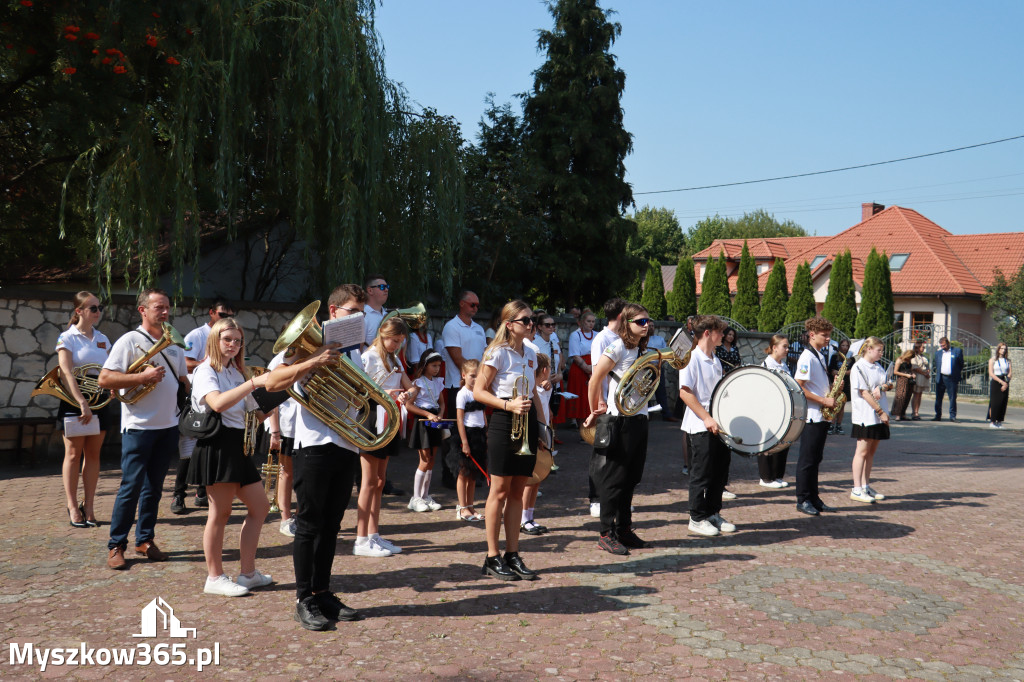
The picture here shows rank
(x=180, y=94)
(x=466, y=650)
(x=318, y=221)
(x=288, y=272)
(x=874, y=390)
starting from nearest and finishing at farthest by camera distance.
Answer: (x=466, y=650) < (x=874, y=390) < (x=180, y=94) < (x=318, y=221) < (x=288, y=272)

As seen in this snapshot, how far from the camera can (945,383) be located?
20281 millimetres

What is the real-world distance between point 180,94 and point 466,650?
24.9 ft

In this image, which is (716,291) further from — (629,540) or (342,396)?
(342,396)

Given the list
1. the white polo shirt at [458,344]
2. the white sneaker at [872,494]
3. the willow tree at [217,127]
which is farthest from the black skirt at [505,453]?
the willow tree at [217,127]

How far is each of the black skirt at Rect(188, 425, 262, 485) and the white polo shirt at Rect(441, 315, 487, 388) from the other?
4275mm

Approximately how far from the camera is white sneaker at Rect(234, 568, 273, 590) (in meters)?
5.39

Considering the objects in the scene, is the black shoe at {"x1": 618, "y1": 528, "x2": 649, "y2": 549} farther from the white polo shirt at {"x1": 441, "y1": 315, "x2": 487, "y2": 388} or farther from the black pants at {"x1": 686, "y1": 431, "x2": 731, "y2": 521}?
the white polo shirt at {"x1": 441, "y1": 315, "x2": 487, "y2": 388}

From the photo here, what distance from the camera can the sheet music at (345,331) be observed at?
4629 mm

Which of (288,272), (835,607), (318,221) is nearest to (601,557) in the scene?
(835,607)

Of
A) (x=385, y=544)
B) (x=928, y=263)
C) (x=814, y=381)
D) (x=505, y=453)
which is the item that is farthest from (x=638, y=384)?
(x=928, y=263)

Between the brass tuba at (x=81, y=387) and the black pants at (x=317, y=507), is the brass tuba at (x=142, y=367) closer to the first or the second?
the brass tuba at (x=81, y=387)

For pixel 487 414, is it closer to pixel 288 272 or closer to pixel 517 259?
pixel 288 272

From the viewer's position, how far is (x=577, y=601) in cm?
542

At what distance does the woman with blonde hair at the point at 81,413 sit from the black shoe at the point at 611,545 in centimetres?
418
